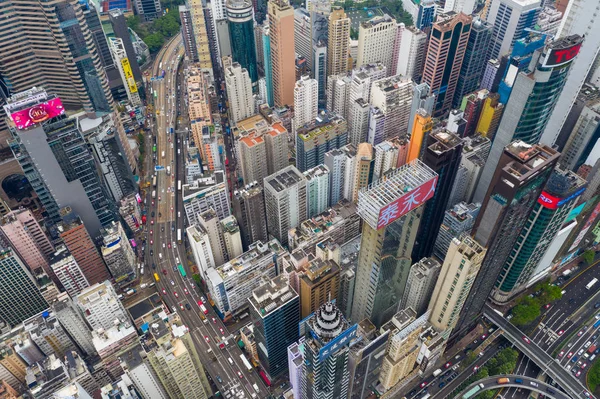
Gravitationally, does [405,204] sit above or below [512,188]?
above

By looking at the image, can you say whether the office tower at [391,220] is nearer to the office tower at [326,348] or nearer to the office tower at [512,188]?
the office tower at [512,188]

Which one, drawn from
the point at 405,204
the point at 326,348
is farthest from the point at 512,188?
the point at 326,348

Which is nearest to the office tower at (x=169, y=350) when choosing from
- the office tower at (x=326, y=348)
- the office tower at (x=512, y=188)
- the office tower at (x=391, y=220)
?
the office tower at (x=326, y=348)

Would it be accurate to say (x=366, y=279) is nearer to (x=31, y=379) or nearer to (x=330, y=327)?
(x=330, y=327)

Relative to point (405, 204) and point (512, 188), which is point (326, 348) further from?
point (512, 188)

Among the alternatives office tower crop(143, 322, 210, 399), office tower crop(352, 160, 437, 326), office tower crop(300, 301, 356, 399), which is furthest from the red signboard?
office tower crop(143, 322, 210, 399)

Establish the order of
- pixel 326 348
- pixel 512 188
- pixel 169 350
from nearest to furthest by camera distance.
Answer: pixel 326 348, pixel 512 188, pixel 169 350

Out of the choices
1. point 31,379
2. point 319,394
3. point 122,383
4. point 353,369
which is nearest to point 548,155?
point 353,369
